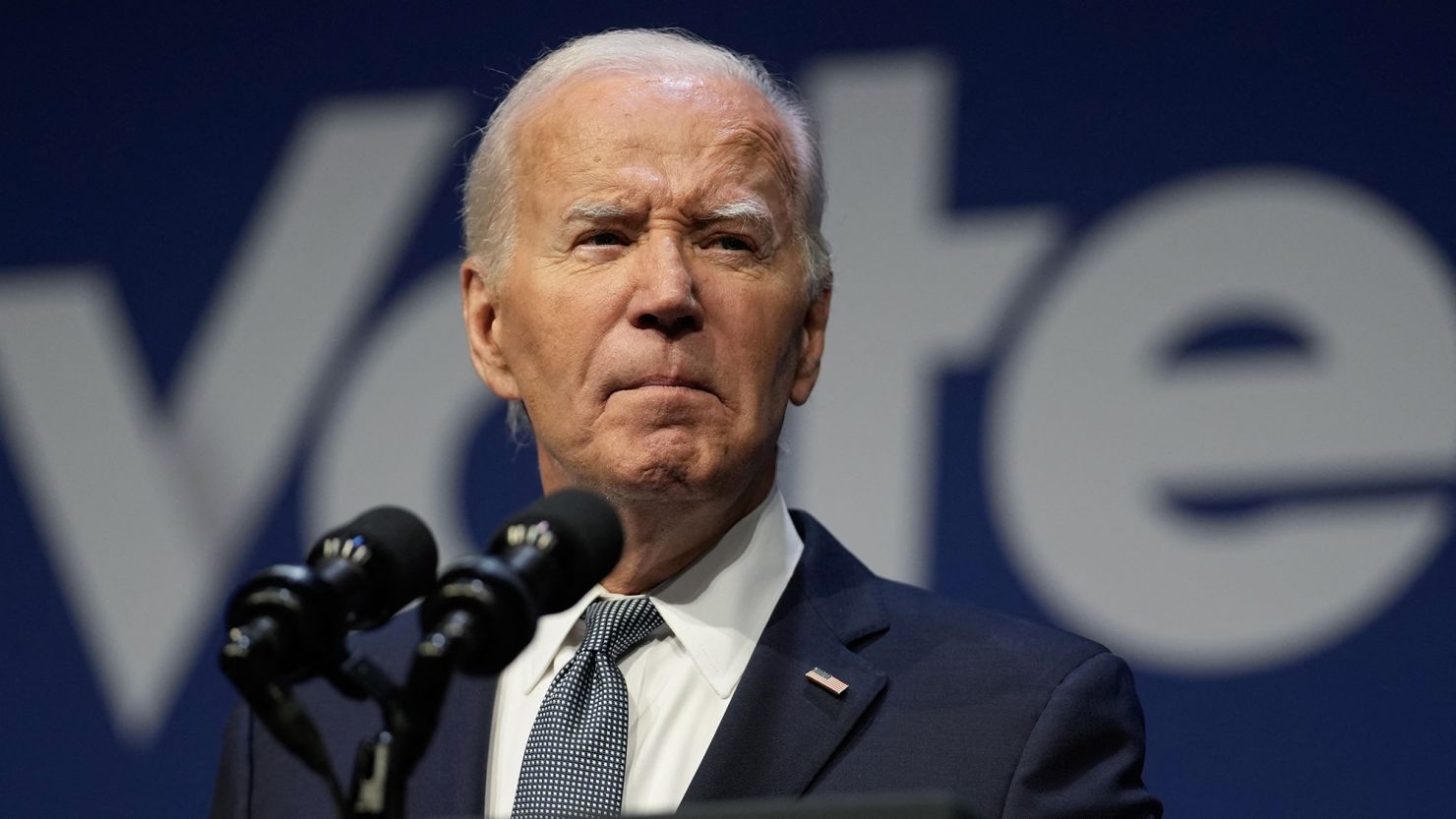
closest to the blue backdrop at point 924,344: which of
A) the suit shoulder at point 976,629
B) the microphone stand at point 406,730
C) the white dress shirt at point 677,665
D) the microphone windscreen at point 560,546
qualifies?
the suit shoulder at point 976,629

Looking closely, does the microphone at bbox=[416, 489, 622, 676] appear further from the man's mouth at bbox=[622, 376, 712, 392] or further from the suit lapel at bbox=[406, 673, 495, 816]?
the suit lapel at bbox=[406, 673, 495, 816]

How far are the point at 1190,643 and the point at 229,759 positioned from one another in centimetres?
170

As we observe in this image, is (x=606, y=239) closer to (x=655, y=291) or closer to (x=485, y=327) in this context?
(x=655, y=291)

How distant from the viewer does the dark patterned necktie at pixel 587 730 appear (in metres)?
1.99

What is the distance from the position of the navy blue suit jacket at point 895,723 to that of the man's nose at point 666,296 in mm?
357

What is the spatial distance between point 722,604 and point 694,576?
0.16 feet

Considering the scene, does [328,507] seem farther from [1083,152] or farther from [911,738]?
[911,738]

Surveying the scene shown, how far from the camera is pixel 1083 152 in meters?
3.48

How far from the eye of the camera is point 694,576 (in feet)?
7.20

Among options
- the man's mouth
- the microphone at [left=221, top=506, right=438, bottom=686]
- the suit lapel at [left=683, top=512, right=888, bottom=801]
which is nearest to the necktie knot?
the suit lapel at [left=683, top=512, right=888, bottom=801]

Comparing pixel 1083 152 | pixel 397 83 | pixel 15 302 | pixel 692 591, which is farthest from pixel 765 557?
pixel 15 302

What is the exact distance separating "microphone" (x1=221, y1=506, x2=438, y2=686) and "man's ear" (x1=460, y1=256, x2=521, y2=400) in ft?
2.83

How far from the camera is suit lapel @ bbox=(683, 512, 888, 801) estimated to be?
6.54ft

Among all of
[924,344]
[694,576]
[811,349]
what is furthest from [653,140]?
[924,344]
